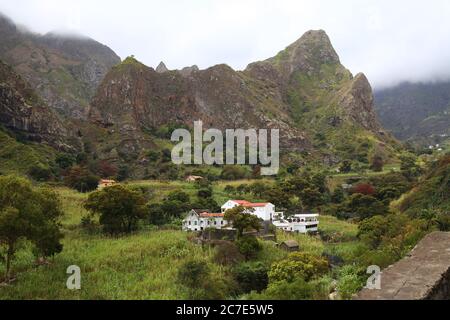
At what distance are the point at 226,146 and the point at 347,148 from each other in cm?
3399

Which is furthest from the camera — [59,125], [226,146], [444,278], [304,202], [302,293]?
[226,146]

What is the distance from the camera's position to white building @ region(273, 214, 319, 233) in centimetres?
5656

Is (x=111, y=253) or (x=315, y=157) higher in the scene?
(x=315, y=157)

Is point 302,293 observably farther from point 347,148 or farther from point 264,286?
point 347,148

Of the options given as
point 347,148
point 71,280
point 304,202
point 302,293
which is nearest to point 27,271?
point 71,280

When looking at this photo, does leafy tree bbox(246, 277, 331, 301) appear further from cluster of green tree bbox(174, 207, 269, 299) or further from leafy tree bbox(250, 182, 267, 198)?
leafy tree bbox(250, 182, 267, 198)

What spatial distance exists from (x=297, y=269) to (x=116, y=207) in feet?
62.4

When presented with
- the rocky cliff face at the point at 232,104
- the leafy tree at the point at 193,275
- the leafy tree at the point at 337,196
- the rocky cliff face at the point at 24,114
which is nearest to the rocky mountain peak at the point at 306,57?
the rocky cliff face at the point at 232,104

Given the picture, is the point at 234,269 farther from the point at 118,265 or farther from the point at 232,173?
the point at 232,173

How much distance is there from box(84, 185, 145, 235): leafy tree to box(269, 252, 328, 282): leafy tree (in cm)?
1659

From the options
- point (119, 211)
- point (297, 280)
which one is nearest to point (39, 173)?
point (119, 211)

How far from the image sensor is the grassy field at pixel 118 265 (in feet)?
96.4

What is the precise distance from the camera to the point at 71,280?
31.2m
